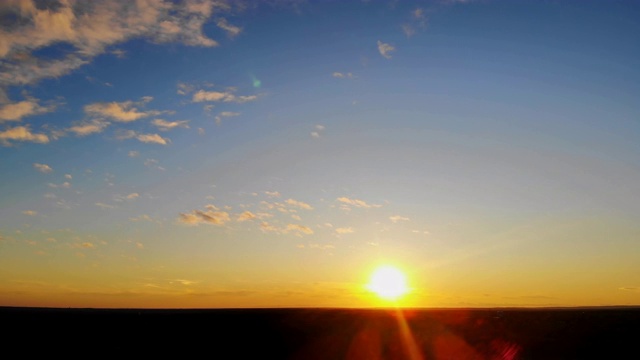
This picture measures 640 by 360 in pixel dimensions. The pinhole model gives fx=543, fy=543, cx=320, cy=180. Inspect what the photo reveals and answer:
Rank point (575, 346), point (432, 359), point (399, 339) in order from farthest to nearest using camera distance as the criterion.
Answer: point (399, 339) < point (575, 346) < point (432, 359)

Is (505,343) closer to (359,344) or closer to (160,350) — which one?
(359,344)

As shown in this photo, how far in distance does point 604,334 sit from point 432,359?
115ft

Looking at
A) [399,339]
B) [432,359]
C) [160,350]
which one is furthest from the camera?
[399,339]

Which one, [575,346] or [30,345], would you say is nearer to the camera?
[30,345]

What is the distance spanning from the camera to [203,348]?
47031 millimetres

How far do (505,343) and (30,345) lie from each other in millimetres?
43178

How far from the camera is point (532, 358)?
40562 mm

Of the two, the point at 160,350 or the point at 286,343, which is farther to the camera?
the point at 286,343

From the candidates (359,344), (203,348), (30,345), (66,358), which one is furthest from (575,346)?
(30,345)

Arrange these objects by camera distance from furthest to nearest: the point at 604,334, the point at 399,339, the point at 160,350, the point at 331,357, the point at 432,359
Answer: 1. the point at 604,334
2. the point at 399,339
3. the point at 160,350
4. the point at 331,357
5. the point at 432,359

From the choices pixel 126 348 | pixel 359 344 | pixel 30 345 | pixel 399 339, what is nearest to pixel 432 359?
pixel 359 344

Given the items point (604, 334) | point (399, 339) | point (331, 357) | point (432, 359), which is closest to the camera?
point (432, 359)

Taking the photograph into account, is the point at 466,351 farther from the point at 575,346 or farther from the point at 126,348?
the point at 126,348

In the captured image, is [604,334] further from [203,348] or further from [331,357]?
[203,348]
